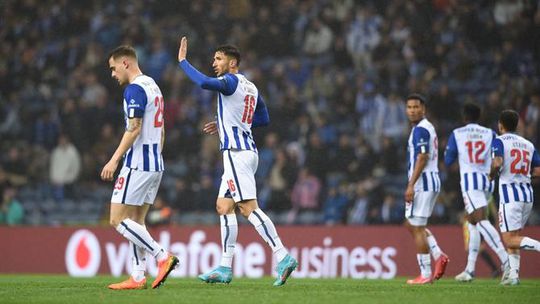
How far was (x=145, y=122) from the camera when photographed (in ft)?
33.4

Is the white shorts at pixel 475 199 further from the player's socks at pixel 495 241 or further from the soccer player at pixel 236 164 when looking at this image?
the soccer player at pixel 236 164

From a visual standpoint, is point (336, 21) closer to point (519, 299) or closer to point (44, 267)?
point (44, 267)

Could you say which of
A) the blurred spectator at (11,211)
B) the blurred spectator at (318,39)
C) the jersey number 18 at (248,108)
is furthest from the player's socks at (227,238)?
the blurred spectator at (318,39)

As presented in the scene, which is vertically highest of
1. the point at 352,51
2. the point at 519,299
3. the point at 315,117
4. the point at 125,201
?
the point at 352,51

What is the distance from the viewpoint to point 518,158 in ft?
40.4

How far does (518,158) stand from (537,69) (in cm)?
906

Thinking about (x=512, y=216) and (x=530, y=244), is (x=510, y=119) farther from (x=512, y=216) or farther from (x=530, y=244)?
(x=530, y=244)

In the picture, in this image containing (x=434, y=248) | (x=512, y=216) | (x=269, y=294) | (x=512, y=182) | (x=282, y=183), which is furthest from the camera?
(x=282, y=183)

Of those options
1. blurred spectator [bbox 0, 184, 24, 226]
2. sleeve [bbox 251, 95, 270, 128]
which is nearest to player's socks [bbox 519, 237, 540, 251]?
sleeve [bbox 251, 95, 270, 128]

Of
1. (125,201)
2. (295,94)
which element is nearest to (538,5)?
(295,94)

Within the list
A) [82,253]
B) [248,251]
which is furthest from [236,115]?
[82,253]

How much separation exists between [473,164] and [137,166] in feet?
18.6

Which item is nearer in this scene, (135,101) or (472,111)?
(135,101)

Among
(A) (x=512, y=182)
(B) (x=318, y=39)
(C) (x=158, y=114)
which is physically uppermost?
(B) (x=318, y=39)
